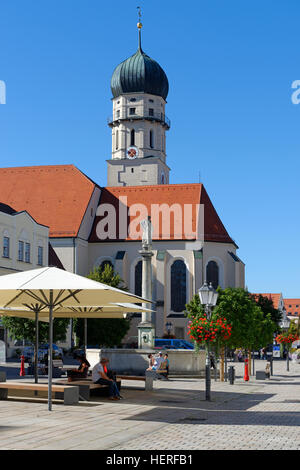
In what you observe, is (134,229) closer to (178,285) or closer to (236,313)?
(178,285)

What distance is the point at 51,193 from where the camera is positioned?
66.9 metres

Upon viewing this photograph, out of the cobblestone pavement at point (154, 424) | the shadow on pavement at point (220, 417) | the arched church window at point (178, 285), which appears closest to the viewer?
the cobblestone pavement at point (154, 424)

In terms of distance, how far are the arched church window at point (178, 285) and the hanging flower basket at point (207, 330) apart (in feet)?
119

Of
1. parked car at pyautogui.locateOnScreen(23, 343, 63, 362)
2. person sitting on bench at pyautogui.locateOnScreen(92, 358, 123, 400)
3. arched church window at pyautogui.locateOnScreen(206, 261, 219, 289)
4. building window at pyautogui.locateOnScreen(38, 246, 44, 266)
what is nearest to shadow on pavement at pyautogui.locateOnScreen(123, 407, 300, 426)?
person sitting on bench at pyautogui.locateOnScreen(92, 358, 123, 400)

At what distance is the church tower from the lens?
7712 centimetres

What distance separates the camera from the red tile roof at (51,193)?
210 ft

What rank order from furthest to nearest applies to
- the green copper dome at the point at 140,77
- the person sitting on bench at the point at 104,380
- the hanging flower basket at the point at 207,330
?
the green copper dome at the point at 140,77
the hanging flower basket at the point at 207,330
the person sitting on bench at the point at 104,380

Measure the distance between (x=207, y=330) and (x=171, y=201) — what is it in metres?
45.7

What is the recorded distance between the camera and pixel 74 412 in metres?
14.8

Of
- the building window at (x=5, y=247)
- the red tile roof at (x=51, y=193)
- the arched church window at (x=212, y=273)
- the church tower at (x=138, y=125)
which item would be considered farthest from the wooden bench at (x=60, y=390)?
the church tower at (x=138, y=125)

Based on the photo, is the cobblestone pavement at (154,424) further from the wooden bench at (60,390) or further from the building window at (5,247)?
the building window at (5,247)

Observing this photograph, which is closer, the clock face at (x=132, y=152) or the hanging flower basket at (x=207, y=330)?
the hanging flower basket at (x=207, y=330)

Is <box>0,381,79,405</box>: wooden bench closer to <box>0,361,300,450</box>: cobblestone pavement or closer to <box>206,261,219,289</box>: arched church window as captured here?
<box>0,361,300,450</box>: cobblestone pavement
